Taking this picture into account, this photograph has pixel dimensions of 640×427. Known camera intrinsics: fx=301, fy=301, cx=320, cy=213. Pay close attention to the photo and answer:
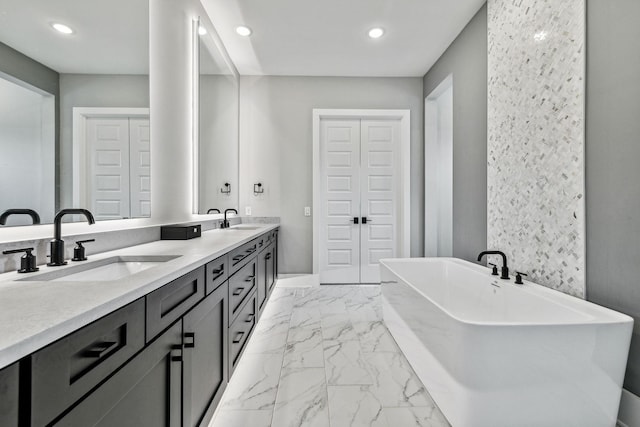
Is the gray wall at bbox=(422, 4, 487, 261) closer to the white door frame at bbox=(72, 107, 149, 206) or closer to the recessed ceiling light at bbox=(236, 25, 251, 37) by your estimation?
the recessed ceiling light at bbox=(236, 25, 251, 37)

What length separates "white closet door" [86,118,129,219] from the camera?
1496 millimetres

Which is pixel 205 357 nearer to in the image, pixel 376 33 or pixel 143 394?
pixel 143 394

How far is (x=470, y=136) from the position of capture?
2887 mm

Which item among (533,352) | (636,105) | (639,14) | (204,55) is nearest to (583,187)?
(636,105)

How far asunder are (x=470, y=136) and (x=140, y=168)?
280cm

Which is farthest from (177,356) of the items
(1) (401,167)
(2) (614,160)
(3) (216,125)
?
(1) (401,167)

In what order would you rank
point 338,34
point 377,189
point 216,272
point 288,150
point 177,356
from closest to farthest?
point 177,356 < point 216,272 < point 338,34 < point 288,150 < point 377,189

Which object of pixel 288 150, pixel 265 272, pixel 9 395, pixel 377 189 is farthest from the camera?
pixel 377 189

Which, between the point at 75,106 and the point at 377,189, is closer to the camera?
the point at 75,106

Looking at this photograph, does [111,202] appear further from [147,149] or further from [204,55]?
[204,55]

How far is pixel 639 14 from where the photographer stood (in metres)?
1.36

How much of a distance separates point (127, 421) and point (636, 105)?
2293mm

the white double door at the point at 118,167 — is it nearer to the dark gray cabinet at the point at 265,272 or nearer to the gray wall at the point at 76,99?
the gray wall at the point at 76,99

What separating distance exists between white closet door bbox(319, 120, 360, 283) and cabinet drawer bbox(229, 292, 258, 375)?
1.81m
